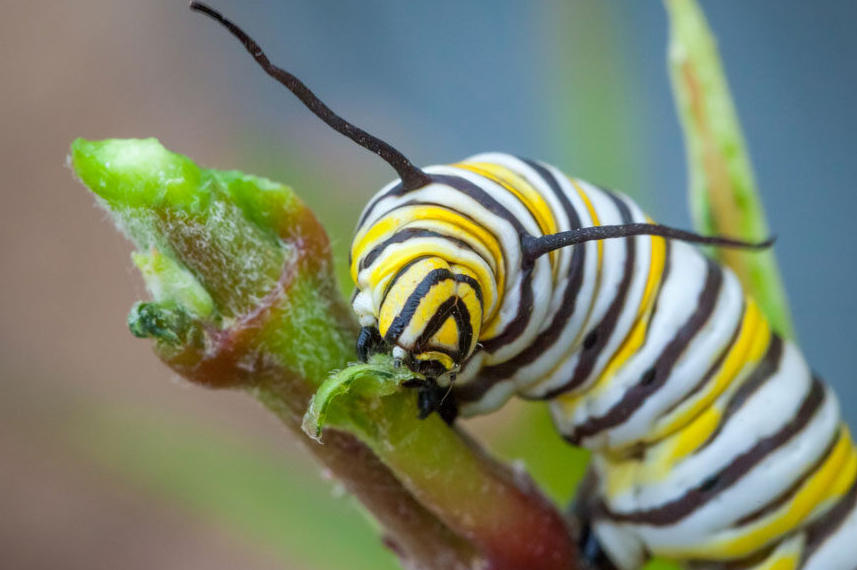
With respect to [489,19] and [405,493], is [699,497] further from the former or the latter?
[489,19]

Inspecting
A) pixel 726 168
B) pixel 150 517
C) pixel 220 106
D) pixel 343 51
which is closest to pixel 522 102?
pixel 343 51

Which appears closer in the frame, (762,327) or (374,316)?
(374,316)

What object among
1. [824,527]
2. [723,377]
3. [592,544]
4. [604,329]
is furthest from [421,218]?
[824,527]

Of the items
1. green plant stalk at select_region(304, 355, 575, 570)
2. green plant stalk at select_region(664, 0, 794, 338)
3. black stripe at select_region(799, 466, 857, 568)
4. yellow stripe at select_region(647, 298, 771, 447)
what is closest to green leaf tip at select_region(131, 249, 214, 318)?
green plant stalk at select_region(304, 355, 575, 570)

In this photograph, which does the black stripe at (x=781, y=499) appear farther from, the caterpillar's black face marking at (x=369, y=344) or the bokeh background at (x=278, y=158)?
the caterpillar's black face marking at (x=369, y=344)

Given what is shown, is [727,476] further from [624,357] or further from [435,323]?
[435,323]

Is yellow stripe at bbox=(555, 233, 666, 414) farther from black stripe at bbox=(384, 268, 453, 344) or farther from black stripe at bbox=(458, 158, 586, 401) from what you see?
black stripe at bbox=(384, 268, 453, 344)

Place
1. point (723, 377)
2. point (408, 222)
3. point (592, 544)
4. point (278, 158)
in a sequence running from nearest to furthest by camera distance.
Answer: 1. point (408, 222)
2. point (723, 377)
3. point (592, 544)
4. point (278, 158)
